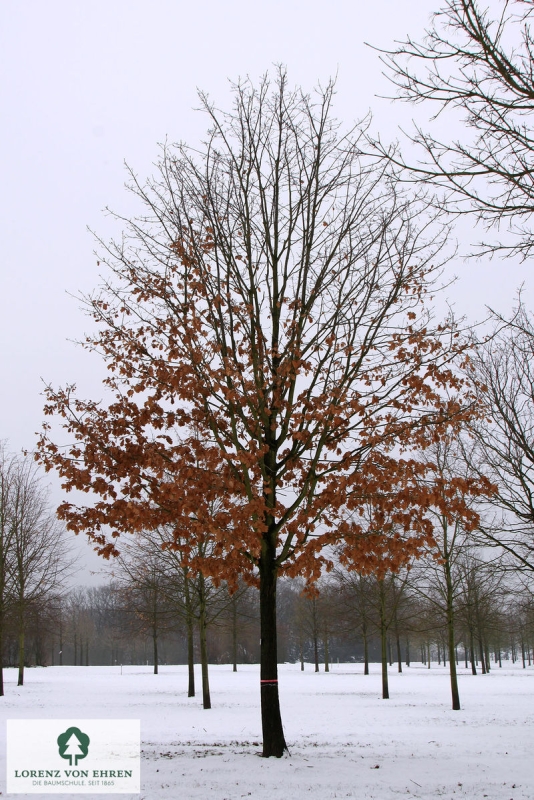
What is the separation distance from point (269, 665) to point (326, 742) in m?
3.48

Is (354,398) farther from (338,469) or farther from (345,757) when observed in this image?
(345,757)

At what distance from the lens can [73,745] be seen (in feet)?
30.6

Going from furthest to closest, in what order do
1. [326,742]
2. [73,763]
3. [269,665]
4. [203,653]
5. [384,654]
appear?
1. [384,654]
2. [203,653]
3. [326,742]
4. [269,665]
5. [73,763]

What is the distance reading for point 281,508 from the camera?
880 centimetres

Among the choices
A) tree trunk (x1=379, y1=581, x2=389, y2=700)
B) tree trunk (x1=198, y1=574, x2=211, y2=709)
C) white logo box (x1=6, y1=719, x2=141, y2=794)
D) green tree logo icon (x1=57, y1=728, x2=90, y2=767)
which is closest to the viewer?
white logo box (x1=6, y1=719, x2=141, y2=794)

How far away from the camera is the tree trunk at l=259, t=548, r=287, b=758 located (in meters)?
8.43

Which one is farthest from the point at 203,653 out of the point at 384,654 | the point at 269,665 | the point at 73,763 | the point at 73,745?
the point at 269,665

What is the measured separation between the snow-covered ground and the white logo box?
223mm

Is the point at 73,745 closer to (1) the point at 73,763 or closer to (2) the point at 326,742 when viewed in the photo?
(1) the point at 73,763

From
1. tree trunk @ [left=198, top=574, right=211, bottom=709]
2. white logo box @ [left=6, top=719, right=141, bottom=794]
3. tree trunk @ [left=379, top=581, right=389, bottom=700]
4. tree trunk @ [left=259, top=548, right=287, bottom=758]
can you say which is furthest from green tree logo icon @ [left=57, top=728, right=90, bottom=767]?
tree trunk @ [left=379, top=581, right=389, bottom=700]

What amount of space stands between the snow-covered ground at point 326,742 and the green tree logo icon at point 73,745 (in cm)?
82

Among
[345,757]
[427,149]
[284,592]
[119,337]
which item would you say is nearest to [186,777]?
[345,757]

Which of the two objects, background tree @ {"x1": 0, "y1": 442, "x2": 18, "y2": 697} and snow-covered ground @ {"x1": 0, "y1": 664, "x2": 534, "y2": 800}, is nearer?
snow-covered ground @ {"x1": 0, "y1": 664, "x2": 534, "y2": 800}

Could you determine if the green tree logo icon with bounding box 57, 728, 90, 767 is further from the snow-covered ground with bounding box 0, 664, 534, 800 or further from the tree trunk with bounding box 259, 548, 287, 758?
the tree trunk with bounding box 259, 548, 287, 758
